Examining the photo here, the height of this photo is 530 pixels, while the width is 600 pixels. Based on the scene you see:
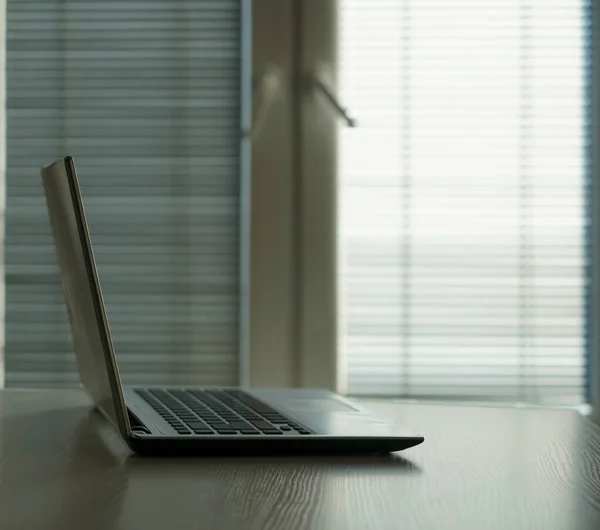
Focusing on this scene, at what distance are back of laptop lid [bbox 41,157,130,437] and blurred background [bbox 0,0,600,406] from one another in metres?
1.05

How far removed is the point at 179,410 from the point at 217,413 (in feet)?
0.13

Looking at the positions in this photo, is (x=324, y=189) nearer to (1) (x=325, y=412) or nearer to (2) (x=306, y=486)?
(1) (x=325, y=412)

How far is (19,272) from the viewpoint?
2.23 m

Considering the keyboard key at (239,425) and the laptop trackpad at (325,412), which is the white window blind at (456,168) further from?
the keyboard key at (239,425)

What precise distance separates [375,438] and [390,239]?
56.6 inches

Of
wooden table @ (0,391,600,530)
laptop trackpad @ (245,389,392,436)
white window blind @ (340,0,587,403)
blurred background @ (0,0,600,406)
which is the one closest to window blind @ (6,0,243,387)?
blurred background @ (0,0,600,406)

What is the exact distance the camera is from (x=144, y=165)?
2232mm

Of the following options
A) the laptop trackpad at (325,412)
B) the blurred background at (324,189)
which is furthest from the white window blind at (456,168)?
the laptop trackpad at (325,412)

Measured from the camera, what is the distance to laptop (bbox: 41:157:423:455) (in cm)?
77

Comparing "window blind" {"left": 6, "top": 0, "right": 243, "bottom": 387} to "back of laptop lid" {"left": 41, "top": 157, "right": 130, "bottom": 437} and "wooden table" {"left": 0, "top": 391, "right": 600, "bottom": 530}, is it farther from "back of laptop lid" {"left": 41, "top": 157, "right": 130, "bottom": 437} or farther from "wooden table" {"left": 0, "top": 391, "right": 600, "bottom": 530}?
"wooden table" {"left": 0, "top": 391, "right": 600, "bottom": 530}

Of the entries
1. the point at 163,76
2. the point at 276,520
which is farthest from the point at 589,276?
the point at 276,520

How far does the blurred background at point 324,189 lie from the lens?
2191 millimetres

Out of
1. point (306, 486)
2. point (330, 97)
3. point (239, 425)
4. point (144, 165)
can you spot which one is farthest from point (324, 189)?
point (306, 486)

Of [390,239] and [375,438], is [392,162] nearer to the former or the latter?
[390,239]
